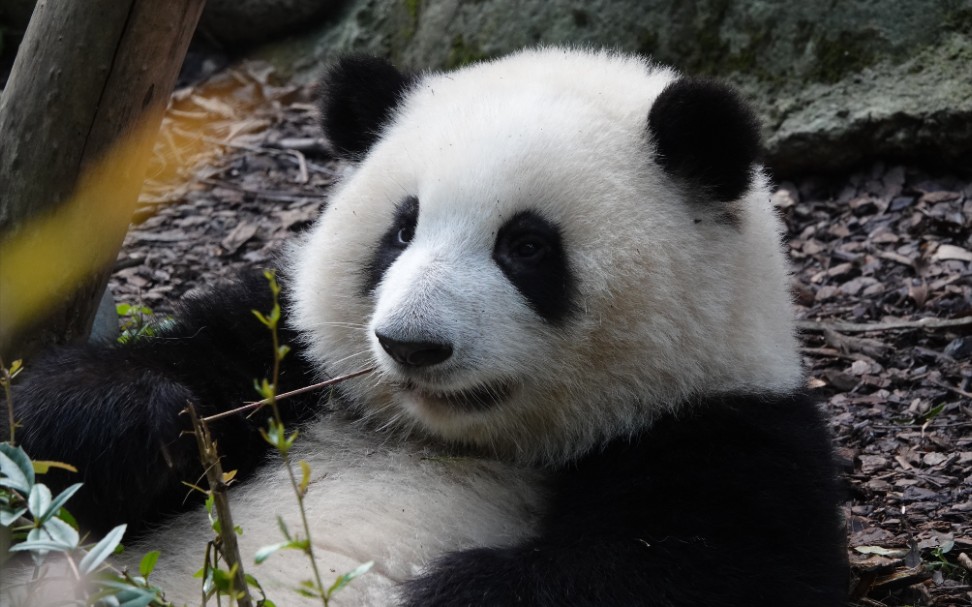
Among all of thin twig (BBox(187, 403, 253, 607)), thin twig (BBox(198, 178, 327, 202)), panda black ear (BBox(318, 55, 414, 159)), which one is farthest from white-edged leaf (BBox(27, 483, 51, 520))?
thin twig (BBox(198, 178, 327, 202))

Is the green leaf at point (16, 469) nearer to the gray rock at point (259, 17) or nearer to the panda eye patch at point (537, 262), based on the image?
the panda eye patch at point (537, 262)

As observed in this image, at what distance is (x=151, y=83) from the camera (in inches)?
171

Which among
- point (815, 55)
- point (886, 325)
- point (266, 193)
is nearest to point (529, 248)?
point (886, 325)

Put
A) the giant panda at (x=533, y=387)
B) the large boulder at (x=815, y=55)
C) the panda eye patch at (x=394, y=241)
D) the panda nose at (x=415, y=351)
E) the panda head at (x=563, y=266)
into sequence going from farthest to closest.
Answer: the large boulder at (x=815, y=55)
the panda eye patch at (x=394, y=241)
the panda head at (x=563, y=266)
the giant panda at (x=533, y=387)
the panda nose at (x=415, y=351)

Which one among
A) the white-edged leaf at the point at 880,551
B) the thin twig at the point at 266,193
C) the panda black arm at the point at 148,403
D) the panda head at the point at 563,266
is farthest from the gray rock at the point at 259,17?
the white-edged leaf at the point at 880,551

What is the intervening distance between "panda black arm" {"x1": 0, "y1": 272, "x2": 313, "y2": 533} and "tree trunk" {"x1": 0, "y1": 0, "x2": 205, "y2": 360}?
13.1 inches

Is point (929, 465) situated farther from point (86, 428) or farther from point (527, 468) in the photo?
point (86, 428)

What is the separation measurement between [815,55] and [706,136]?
3.92m

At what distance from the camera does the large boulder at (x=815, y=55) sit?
23.0 feet

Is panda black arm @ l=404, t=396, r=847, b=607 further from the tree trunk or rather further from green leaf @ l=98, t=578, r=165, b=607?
the tree trunk

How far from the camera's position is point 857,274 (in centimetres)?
675

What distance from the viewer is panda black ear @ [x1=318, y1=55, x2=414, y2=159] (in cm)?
448

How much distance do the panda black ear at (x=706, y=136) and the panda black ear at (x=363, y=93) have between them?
1141 millimetres

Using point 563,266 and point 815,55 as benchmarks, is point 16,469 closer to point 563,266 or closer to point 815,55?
point 563,266
